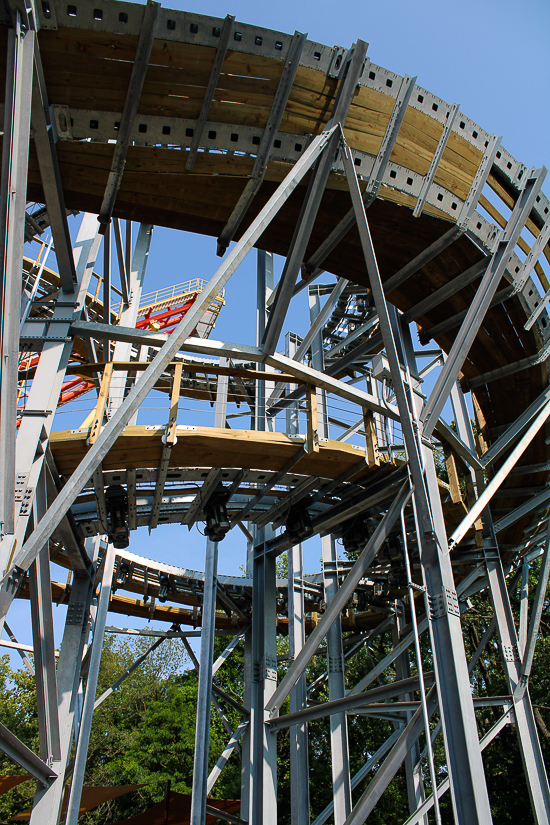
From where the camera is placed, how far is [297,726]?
12875 millimetres

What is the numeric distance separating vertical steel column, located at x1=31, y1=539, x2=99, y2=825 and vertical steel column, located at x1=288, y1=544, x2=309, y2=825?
416 centimetres

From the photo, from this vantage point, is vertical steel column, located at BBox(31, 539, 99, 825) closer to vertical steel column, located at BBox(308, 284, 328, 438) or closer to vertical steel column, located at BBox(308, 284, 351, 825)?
vertical steel column, located at BBox(308, 284, 351, 825)

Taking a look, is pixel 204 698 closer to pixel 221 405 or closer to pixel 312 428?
pixel 221 405

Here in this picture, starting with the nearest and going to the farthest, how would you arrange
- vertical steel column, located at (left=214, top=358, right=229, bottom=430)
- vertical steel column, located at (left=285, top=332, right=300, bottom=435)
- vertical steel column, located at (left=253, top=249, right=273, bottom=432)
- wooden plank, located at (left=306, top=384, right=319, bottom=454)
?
wooden plank, located at (left=306, top=384, right=319, bottom=454) → vertical steel column, located at (left=214, top=358, right=229, bottom=430) → vertical steel column, located at (left=253, top=249, right=273, bottom=432) → vertical steel column, located at (left=285, top=332, right=300, bottom=435)

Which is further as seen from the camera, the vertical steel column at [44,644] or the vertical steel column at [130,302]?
the vertical steel column at [130,302]

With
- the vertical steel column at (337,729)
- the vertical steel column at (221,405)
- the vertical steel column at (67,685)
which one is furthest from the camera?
the vertical steel column at (221,405)

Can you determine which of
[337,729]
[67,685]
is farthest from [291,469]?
[337,729]

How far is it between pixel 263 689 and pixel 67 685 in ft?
10.6

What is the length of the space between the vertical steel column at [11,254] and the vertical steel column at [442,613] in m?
3.86

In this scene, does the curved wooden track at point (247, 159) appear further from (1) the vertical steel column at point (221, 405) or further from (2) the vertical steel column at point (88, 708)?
(2) the vertical steel column at point (88, 708)

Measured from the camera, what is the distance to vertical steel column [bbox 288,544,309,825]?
11055 millimetres

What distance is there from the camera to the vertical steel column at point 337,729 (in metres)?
11.0

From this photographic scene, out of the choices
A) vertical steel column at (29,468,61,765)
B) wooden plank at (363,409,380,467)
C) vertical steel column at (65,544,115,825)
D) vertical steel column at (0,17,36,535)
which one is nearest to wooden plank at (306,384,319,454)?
wooden plank at (363,409,380,467)

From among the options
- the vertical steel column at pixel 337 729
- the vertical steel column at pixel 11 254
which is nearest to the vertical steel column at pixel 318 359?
the vertical steel column at pixel 337 729
